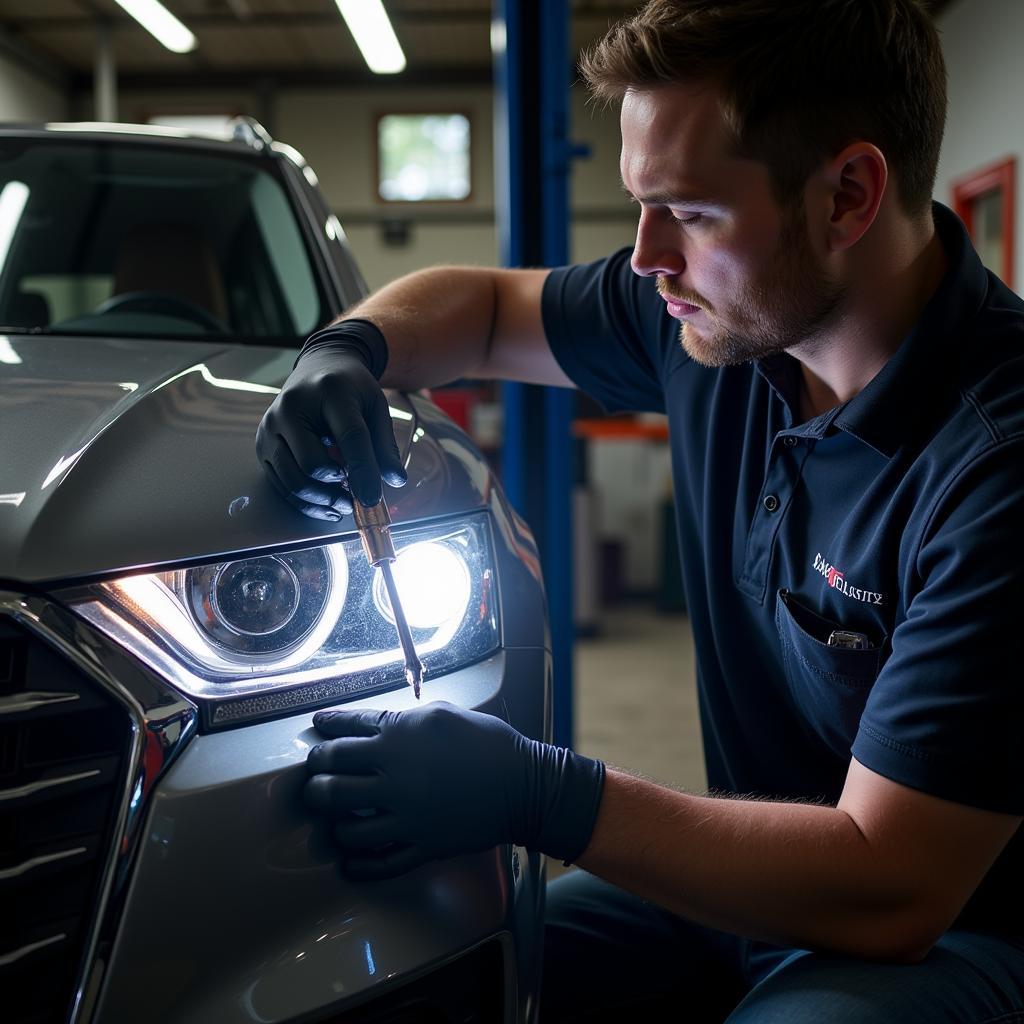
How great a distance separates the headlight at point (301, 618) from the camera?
84 centimetres

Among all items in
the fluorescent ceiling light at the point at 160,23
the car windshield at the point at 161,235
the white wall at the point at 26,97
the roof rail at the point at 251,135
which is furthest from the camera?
the white wall at the point at 26,97

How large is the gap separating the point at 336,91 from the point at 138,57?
204 centimetres

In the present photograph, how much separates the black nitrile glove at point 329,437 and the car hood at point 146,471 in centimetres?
2

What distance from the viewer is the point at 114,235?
2188 mm

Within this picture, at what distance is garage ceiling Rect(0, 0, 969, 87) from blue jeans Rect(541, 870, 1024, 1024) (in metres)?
9.25

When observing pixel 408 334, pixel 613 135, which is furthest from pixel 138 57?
pixel 408 334

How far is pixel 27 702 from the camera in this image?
77 cm

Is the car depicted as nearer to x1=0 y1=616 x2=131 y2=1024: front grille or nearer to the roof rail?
x1=0 y1=616 x2=131 y2=1024: front grille

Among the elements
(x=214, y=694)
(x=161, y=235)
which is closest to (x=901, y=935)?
(x=214, y=694)

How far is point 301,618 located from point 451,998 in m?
0.37

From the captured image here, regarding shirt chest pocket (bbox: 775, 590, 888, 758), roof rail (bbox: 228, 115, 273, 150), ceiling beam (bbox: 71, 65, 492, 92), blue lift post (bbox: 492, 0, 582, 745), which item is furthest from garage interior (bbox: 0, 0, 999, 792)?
shirt chest pocket (bbox: 775, 590, 888, 758)

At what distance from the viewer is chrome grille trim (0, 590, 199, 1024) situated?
30.5 inches

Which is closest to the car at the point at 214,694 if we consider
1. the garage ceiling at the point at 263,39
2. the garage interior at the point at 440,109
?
the garage interior at the point at 440,109

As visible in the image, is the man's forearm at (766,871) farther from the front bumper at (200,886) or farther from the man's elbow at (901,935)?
the front bumper at (200,886)
